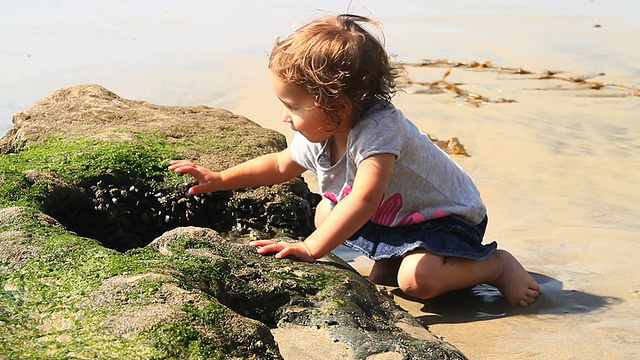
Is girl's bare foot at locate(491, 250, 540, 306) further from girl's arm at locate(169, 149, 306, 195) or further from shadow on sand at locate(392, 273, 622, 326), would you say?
girl's arm at locate(169, 149, 306, 195)

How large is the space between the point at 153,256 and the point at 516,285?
5.08ft

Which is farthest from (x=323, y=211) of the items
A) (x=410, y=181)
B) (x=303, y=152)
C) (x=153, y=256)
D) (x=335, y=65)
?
(x=153, y=256)

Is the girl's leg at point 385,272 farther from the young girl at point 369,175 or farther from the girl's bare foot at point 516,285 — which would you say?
the girl's bare foot at point 516,285

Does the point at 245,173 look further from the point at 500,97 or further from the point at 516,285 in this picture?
the point at 500,97

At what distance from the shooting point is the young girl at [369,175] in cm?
315

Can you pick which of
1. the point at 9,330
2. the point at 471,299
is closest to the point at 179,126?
the point at 471,299

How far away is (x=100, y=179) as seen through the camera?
3.57m

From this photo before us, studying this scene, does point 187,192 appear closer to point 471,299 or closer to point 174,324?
point 471,299

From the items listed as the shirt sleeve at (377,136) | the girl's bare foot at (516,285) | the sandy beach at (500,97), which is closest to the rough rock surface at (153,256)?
the shirt sleeve at (377,136)

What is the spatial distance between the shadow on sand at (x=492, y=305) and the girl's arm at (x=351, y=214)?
1.54 feet

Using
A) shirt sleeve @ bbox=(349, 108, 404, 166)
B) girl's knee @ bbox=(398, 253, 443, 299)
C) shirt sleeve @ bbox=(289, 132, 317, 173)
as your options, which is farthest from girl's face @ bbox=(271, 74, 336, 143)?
girl's knee @ bbox=(398, 253, 443, 299)

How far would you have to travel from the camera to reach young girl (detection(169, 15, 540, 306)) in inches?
124

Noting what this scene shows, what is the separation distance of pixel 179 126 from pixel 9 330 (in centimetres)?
225

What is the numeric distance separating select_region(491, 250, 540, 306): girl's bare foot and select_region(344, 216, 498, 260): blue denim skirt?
10 centimetres
